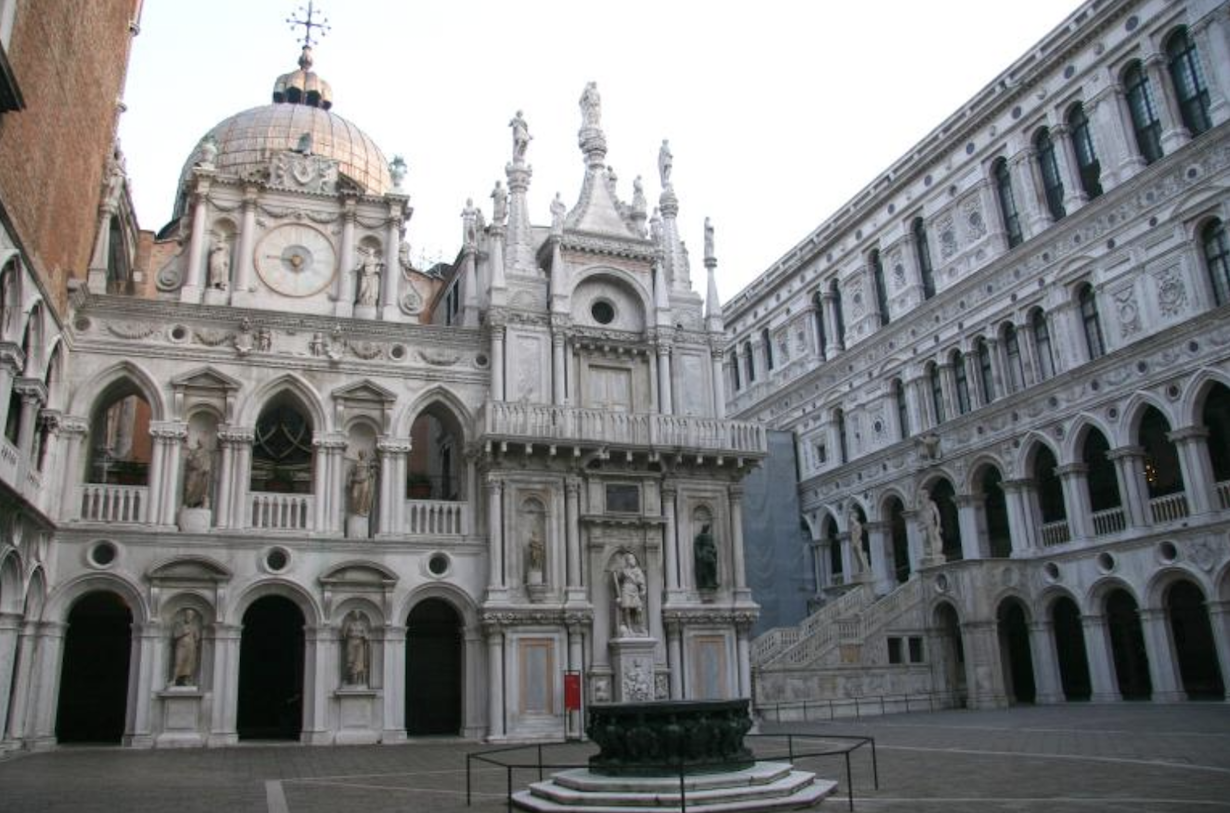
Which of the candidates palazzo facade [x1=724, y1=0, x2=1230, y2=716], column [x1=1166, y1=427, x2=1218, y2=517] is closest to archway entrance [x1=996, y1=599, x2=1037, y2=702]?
palazzo facade [x1=724, y1=0, x2=1230, y2=716]

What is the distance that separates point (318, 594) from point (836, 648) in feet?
49.7

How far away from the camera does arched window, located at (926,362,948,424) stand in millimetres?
36938

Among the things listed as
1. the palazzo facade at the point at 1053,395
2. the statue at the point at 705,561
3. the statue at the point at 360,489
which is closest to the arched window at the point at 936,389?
the palazzo facade at the point at 1053,395

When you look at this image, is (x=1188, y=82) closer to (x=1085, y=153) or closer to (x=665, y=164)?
(x=1085, y=153)

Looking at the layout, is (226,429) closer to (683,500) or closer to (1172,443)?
(683,500)

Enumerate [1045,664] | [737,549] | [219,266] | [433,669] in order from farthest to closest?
[1045,664]
[737,549]
[433,669]
[219,266]

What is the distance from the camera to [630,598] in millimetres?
26328

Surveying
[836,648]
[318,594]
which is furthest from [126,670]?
[836,648]

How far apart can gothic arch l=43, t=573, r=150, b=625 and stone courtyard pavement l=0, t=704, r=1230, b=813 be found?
9.56 feet

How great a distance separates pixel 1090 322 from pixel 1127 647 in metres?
9.59

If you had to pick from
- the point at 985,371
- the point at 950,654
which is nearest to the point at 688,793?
the point at 950,654

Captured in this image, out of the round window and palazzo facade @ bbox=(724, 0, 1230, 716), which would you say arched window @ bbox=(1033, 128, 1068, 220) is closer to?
palazzo facade @ bbox=(724, 0, 1230, 716)

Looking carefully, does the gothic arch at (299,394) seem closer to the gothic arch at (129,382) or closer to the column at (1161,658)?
the gothic arch at (129,382)

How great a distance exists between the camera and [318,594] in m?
24.5
